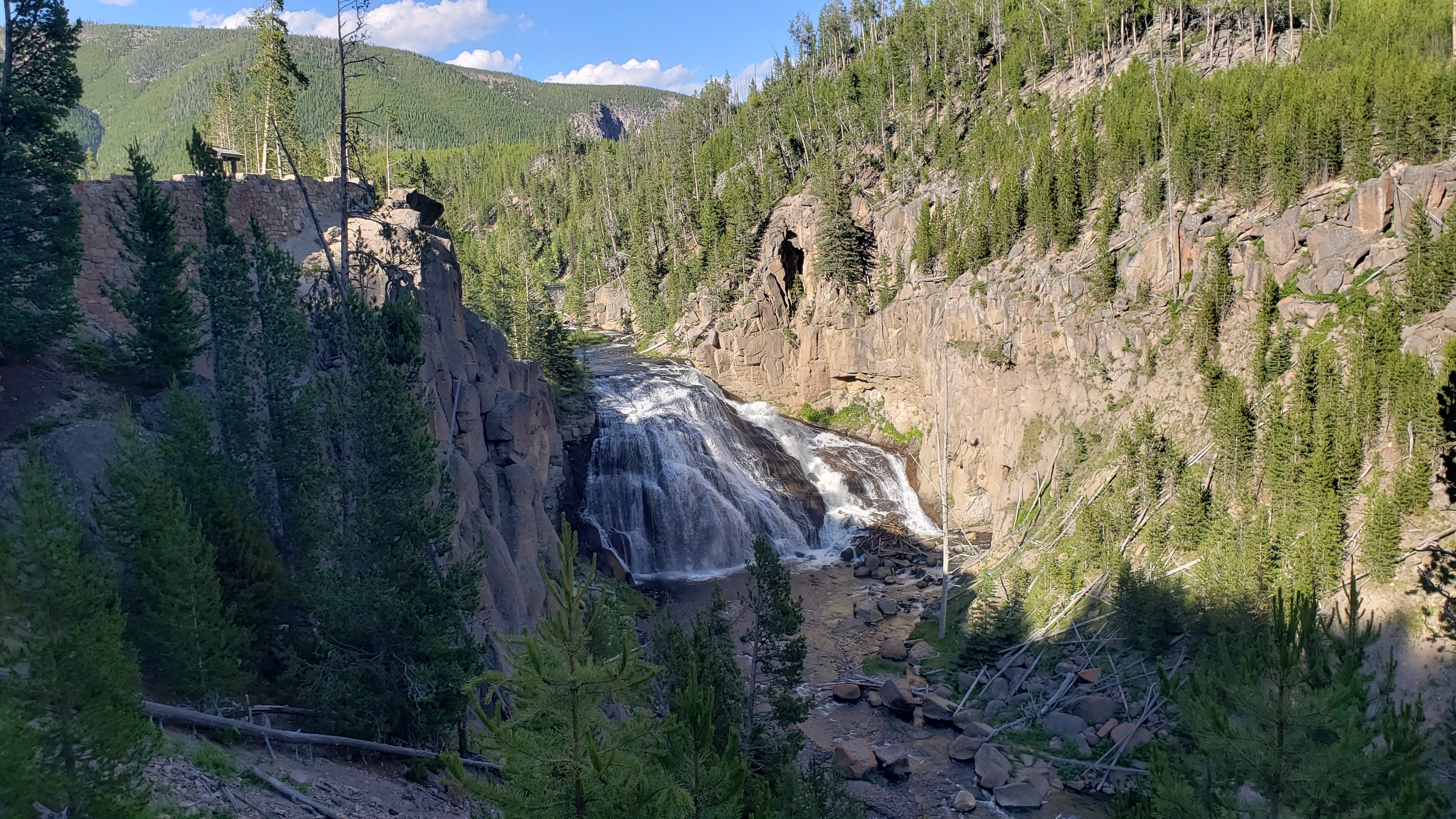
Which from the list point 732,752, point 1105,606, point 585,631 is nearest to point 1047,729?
point 1105,606

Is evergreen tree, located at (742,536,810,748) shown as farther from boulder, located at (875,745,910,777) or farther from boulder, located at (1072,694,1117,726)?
boulder, located at (1072,694,1117,726)

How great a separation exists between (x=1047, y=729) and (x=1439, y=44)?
47.1 metres

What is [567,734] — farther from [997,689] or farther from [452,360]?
[997,689]

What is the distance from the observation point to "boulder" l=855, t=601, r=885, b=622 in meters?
37.4

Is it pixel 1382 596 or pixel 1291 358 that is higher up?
pixel 1291 358

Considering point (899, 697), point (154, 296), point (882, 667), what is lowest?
point (882, 667)

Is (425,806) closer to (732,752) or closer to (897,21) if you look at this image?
(732,752)

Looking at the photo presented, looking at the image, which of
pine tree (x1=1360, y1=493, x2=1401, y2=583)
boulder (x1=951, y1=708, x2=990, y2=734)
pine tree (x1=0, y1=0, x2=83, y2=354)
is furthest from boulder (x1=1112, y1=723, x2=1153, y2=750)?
pine tree (x1=0, y1=0, x2=83, y2=354)

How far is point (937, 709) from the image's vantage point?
28.6 meters

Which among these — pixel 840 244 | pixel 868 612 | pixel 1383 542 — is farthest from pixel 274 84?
pixel 1383 542

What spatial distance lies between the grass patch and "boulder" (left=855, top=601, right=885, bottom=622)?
12.1 ft

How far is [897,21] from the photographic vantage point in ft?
317

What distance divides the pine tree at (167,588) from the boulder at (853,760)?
1744cm

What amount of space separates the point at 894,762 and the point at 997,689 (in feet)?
22.9
